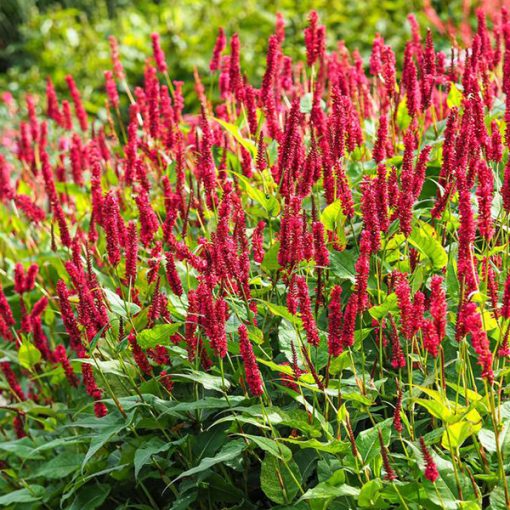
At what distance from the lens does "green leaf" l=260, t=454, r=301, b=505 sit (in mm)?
2529

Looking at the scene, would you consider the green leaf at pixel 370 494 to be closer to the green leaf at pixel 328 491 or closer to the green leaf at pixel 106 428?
the green leaf at pixel 328 491

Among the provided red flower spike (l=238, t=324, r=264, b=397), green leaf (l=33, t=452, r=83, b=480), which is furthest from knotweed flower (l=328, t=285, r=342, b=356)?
green leaf (l=33, t=452, r=83, b=480)

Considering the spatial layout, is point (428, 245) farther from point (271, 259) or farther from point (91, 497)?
point (91, 497)

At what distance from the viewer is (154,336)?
2.69 metres

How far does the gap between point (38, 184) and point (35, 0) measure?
1034 centimetres

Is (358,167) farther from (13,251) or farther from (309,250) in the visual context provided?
(13,251)

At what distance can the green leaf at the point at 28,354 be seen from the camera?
3.52m

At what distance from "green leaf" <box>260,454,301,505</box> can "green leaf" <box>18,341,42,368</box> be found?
1.34 metres

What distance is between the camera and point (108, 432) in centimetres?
272

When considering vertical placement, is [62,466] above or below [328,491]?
below

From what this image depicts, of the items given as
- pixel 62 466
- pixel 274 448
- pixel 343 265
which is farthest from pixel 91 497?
pixel 343 265

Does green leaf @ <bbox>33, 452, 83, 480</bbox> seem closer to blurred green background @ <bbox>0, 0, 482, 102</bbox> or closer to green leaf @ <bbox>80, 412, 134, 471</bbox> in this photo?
green leaf @ <bbox>80, 412, 134, 471</bbox>

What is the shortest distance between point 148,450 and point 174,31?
339 inches

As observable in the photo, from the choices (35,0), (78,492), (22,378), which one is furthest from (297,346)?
(35,0)
